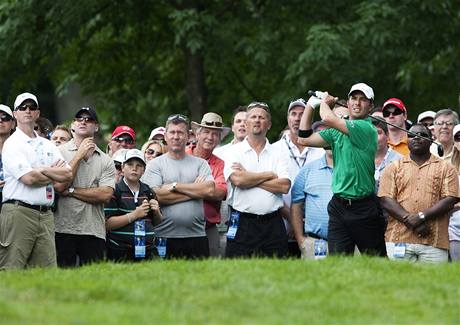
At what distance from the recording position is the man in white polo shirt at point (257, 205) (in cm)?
1647

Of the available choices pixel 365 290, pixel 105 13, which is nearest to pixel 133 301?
pixel 365 290

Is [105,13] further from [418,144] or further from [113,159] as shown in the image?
[418,144]

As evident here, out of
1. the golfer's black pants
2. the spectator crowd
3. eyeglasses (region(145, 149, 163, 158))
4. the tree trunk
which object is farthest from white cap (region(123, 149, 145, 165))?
the tree trunk

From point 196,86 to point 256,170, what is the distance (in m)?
9.02

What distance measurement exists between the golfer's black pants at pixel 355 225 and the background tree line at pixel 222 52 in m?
7.88

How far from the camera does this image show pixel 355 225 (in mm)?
15227

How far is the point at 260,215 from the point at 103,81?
37.1ft

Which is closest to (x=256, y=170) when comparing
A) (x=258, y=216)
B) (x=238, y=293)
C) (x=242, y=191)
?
(x=242, y=191)

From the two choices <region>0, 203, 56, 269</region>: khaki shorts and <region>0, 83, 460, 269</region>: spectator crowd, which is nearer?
<region>0, 203, 56, 269</region>: khaki shorts

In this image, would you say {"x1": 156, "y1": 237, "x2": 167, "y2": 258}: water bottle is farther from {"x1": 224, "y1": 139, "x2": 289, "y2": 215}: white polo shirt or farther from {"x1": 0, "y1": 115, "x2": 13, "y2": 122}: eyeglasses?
{"x1": 0, "y1": 115, "x2": 13, "y2": 122}: eyeglasses

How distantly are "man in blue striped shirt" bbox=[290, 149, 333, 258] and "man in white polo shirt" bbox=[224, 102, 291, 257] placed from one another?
276 mm

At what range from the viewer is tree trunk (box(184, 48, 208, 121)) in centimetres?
2542

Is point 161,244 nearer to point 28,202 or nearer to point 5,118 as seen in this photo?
point 28,202

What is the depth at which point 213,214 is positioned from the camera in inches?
682
